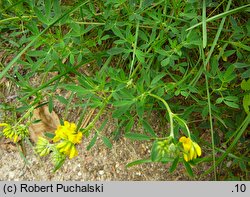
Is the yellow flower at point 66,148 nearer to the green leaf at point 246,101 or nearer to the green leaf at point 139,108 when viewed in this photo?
the green leaf at point 139,108

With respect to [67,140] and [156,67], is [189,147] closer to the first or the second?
[67,140]

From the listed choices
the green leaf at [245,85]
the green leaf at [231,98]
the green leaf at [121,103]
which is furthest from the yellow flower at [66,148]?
the green leaf at [245,85]

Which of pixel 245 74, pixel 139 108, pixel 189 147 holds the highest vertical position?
pixel 245 74

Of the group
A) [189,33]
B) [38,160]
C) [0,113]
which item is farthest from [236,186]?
[0,113]

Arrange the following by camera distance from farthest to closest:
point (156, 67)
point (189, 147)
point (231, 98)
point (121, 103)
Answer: point (156, 67), point (231, 98), point (121, 103), point (189, 147)

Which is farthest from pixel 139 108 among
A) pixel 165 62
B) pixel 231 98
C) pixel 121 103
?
pixel 231 98

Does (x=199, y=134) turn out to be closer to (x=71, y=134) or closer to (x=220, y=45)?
(x=220, y=45)

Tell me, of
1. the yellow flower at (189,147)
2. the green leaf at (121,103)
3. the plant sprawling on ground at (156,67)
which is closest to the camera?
the yellow flower at (189,147)

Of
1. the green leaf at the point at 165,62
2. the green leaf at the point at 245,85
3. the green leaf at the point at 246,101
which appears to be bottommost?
the green leaf at the point at 246,101

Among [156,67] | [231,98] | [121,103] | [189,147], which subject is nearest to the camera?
[189,147]

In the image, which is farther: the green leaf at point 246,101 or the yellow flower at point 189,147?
the green leaf at point 246,101

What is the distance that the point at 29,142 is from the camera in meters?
1.98

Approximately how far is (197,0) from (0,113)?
3.61ft

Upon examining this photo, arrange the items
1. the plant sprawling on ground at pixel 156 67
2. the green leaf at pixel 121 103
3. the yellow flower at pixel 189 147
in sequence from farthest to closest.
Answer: the plant sprawling on ground at pixel 156 67
the green leaf at pixel 121 103
the yellow flower at pixel 189 147
